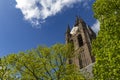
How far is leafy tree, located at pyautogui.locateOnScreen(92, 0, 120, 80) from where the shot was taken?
15062 millimetres

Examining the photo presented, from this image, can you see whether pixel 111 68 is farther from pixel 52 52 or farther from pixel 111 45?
pixel 52 52

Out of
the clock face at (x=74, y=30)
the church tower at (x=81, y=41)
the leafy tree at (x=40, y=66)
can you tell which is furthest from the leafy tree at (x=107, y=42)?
the clock face at (x=74, y=30)

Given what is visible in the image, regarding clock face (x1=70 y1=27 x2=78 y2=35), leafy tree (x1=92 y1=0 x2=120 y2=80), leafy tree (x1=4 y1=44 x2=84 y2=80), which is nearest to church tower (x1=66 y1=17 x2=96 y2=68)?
clock face (x1=70 y1=27 x2=78 y2=35)

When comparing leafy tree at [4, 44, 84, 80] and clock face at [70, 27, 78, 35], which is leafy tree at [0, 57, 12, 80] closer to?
leafy tree at [4, 44, 84, 80]

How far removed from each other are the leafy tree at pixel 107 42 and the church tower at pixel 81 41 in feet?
141

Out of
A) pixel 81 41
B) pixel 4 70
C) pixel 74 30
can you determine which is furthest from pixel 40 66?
pixel 74 30

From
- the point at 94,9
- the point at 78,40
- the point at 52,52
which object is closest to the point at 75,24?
the point at 78,40

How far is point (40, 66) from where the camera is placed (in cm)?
2434

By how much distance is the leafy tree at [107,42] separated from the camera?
15.1 m

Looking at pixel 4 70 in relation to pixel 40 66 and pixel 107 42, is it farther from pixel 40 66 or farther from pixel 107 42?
pixel 107 42

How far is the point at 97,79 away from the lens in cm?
1625

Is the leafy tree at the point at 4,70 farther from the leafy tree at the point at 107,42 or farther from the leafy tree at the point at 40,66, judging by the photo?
the leafy tree at the point at 107,42

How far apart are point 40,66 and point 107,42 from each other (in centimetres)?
979

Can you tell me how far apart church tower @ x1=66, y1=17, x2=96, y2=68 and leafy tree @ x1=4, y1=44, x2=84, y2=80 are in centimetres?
3545
